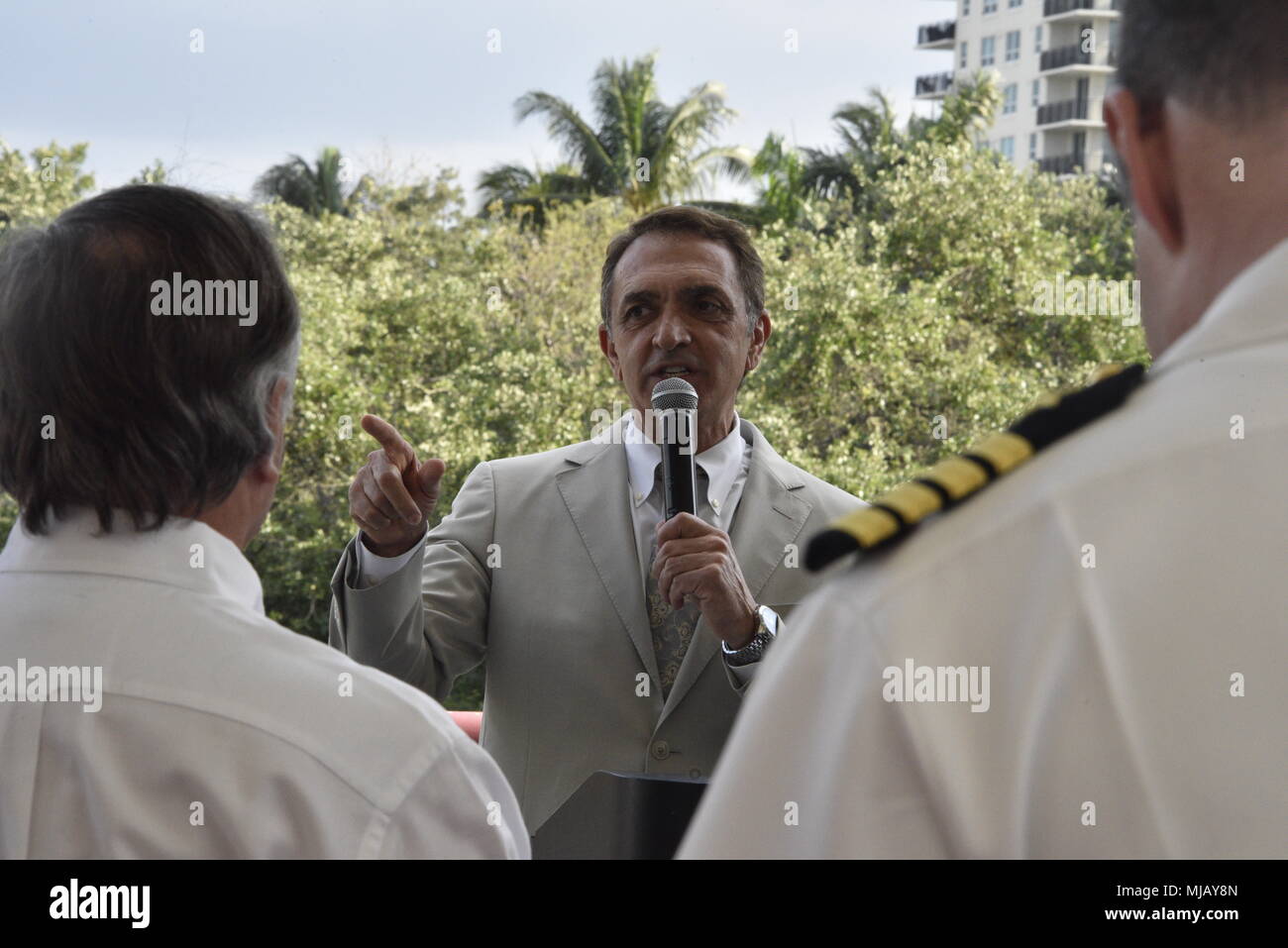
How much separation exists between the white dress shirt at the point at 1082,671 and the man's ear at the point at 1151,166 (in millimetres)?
138

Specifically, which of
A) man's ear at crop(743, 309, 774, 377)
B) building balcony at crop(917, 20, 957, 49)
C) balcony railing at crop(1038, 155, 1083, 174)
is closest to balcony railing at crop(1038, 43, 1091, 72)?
balcony railing at crop(1038, 155, 1083, 174)

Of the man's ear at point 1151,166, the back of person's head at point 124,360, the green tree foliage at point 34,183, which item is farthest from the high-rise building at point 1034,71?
the man's ear at point 1151,166

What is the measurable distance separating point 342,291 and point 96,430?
12373mm

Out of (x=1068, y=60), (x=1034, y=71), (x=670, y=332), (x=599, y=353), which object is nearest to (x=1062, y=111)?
(x=1068, y=60)

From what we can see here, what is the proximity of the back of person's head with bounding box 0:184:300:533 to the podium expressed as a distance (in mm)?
937

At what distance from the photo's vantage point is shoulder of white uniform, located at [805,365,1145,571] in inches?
33.3

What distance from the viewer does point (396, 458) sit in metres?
2.30

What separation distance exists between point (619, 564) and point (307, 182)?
2745 cm

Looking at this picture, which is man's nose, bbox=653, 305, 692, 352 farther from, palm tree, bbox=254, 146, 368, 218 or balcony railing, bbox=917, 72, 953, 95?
balcony railing, bbox=917, 72, 953, 95

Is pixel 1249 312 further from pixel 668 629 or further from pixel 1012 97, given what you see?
pixel 1012 97

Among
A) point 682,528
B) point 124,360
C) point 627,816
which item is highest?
point 124,360

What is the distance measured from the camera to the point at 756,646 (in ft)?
8.04

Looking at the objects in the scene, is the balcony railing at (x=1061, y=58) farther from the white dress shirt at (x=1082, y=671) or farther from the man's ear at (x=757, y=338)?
the white dress shirt at (x=1082, y=671)
